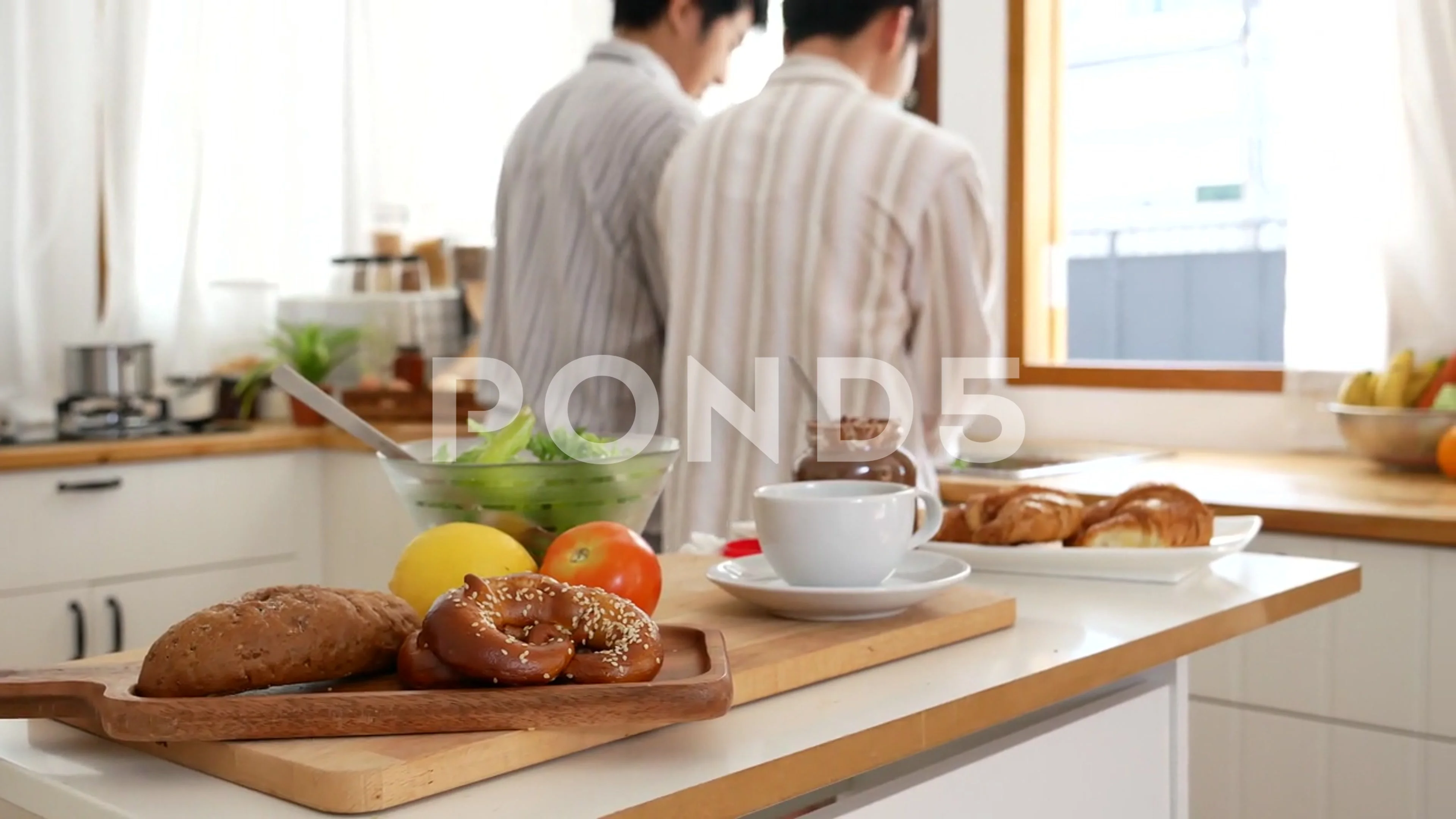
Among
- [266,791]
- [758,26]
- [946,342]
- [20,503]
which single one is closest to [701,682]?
[266,791]

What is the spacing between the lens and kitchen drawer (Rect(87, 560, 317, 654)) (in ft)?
9.48

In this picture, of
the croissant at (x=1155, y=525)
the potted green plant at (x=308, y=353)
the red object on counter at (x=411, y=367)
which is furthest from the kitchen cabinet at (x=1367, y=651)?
the potted green plant at (x=308, y=353)

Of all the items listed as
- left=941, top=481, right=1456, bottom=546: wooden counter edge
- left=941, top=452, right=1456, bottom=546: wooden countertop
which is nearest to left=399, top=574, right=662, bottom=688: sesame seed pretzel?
left=941, top=452, right=1456, bottom=546: wooden countertop

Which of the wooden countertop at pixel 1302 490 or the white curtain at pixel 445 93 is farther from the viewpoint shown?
the white curtain at pixel 445 93

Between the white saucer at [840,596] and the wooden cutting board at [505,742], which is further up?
the white saucer at [840,596]

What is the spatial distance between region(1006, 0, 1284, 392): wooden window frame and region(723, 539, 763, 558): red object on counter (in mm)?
1808

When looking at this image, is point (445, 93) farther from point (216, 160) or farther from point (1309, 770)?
point (1309, 770)

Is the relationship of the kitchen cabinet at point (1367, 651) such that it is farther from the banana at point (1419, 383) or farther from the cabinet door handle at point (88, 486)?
the cabinet door handle at point (88, 486)

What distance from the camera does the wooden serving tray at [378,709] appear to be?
767 millimetres

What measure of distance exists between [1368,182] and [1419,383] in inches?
15.2

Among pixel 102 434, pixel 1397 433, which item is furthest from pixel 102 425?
pixel 1397 433

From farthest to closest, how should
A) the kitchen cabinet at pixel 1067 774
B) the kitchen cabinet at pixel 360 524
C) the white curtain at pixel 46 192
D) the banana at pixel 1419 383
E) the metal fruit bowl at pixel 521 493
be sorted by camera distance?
the white curtain at pixel 46 192, the kitchen cabinet at pixel 360 524, the banana at pixel 1419 383, the metal fruit bowl at pixel 521 493, the kitchen cabinet at pixel 1067 774

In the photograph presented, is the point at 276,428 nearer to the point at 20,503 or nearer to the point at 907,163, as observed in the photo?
the point at 20,503

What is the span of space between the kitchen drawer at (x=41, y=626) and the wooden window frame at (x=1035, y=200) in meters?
2.00
